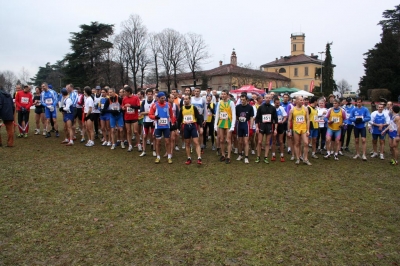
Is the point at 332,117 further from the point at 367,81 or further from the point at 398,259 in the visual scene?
the point at 367,81

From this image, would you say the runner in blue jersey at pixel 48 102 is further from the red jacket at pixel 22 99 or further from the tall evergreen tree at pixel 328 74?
the tall evergreen tree at pixel 328 74

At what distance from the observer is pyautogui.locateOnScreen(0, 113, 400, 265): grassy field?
3.72m

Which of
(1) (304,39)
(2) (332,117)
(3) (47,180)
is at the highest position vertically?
(1) (304,39)

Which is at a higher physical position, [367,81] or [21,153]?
[367,81]

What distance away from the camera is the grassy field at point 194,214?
372 cm

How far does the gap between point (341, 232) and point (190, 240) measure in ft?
7.60

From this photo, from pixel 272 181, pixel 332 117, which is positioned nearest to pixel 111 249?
pixel 272 181

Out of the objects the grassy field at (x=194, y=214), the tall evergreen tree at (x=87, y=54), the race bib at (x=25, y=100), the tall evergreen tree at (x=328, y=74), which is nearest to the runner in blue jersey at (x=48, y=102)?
the race bib at (x=25, y=100)

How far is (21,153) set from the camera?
370 inches

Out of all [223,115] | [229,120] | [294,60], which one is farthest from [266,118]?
[294,60]

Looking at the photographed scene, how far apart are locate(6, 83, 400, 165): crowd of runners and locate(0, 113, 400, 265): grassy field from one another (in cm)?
121

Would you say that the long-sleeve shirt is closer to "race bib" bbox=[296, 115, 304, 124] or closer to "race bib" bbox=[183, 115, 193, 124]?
"race bib" bbox=[183, 115, 193, 124]

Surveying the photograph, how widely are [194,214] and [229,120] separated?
4649 mm

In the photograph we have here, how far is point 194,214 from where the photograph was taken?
4.98m
